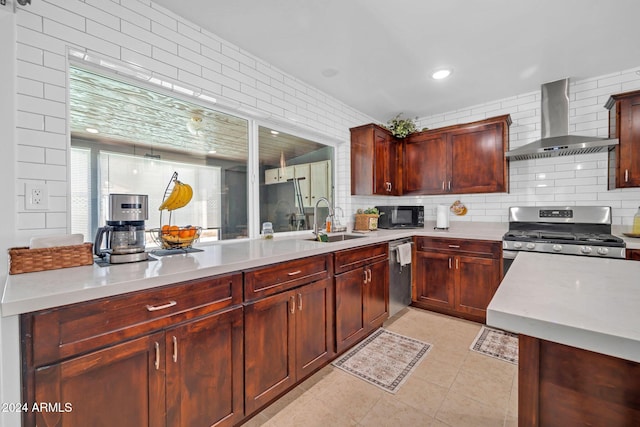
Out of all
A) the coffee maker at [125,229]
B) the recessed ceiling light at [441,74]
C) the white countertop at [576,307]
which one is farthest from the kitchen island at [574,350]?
the recessed ceiling light at [441,74]

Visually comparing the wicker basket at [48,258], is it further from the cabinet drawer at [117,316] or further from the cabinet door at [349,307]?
the cabinet door at [349,307]

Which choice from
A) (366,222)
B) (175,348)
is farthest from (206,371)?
(366,222)

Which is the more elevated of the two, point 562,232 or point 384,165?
point 384,165

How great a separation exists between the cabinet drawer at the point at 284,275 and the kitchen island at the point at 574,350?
1116mm

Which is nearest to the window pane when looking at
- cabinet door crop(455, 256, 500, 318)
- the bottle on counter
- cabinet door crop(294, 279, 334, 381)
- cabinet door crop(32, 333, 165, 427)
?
cabinet door crop(294, 279, 334, 381)

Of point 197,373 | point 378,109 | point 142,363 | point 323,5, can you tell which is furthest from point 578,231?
point 142,363

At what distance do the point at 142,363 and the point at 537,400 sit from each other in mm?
1362

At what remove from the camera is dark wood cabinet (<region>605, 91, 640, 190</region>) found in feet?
7.68

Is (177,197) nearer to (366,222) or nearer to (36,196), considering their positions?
(36,196)

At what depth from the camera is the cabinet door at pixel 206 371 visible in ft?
3.88

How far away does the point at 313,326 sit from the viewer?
6.12 feet

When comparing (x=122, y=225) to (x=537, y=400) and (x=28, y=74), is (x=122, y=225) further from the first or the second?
(x=537, y=400)

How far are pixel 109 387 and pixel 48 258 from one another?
0.62 m

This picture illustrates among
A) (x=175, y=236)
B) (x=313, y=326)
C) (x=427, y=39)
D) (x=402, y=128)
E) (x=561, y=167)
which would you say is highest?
(x=427, y=39)
